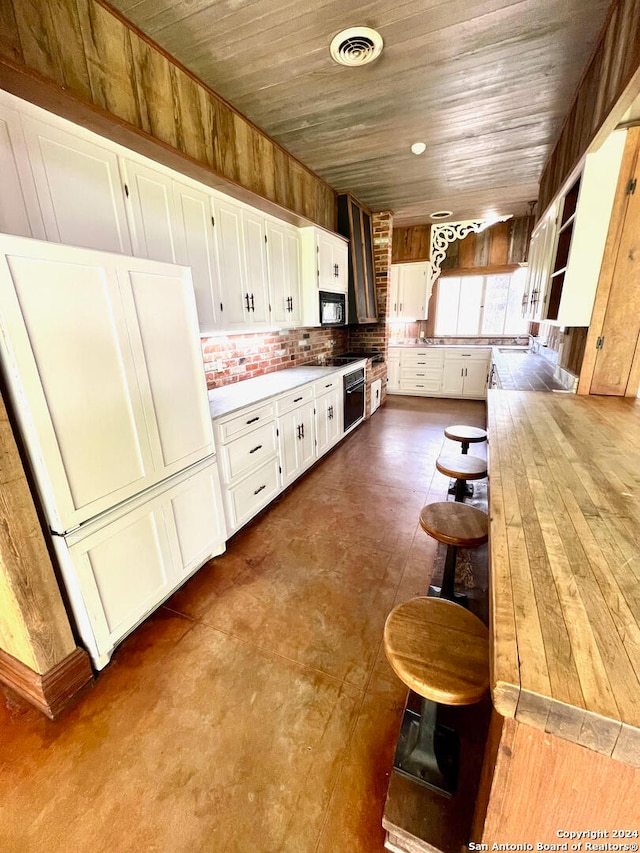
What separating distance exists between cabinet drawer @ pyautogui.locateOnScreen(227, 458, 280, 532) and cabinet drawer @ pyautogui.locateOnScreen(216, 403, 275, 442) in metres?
0.34

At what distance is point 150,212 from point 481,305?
18.6 feet

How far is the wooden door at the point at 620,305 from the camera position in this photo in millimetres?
2096

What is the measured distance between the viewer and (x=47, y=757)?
122 centimetres

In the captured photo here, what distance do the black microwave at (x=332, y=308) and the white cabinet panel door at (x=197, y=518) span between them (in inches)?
88.7

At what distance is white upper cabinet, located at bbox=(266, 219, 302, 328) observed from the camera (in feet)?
9.63

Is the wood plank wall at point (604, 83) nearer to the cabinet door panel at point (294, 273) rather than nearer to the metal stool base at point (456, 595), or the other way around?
the cabinet door panel at point (294, 273)

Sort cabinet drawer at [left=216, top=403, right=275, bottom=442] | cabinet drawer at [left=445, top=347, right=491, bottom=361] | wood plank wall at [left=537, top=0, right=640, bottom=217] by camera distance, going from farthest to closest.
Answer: cabinet drawer at [left=445, top=347, right=491, bottom=361]
cabinet drawer at [left=216, top=403, right=275, bottom=442]
wood plank wall at [left=537, top=0, right=640, bottom=217]

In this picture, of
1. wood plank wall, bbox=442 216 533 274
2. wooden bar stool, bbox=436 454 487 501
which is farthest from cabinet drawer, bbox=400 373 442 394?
wooden bar stool, bbox=436 454 487 501

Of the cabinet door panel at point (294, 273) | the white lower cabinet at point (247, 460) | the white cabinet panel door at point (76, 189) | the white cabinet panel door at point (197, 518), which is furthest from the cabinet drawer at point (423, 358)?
the white cabinet panel door at point (76, 189)

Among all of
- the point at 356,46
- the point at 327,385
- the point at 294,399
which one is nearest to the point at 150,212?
the point at 356,46

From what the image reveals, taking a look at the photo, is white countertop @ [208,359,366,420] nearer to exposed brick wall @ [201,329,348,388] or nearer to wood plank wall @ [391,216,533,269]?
exposed brick wall @ [201,329,348,388]

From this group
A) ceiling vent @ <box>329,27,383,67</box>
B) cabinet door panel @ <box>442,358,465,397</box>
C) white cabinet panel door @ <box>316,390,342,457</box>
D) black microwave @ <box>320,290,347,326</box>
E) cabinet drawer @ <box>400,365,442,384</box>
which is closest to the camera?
ceiling vent @ <box>329,27,383,67</box>

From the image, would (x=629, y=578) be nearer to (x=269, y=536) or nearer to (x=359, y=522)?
(x=359, y=522)

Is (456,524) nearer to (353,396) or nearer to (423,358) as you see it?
(353,396)
